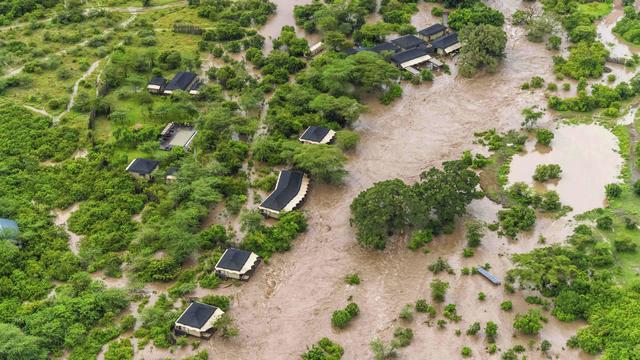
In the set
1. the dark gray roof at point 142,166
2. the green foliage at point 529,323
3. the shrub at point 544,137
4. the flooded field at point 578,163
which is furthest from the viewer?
the shrub at point 544,137

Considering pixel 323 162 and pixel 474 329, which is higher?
pixel 323 162

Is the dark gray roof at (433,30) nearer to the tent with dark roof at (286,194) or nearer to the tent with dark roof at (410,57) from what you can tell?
the tent with dark roof at (410,57)

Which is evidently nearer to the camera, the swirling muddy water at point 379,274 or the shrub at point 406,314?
the swirling muddy water at point 379,274

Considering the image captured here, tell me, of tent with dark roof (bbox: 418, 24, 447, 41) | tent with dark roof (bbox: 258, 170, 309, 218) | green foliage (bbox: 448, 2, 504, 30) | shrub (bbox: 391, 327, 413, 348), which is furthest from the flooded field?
tent with dark roof (bbox: 418, 24, 447, 41)

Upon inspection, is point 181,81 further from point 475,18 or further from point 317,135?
point 475,18

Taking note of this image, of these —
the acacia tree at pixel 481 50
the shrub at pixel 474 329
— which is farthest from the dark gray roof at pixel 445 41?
the shrub at pixel 474 329

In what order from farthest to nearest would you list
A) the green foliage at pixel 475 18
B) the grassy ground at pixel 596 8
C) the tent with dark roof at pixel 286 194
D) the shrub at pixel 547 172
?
the grassy ground at pixel 596 8 < the green foliage at pixel 475 18 < the shrub at pixel 547 172 < the tent with dark roof at pixel 286 194

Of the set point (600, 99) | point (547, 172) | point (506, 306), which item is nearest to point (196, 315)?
point (506, 306)
